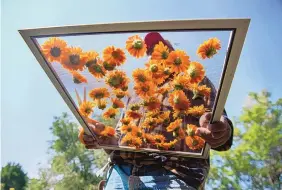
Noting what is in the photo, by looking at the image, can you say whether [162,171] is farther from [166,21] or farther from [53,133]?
[53,133]

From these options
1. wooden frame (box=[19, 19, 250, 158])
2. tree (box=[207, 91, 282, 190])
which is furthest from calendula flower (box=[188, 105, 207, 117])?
tree (box=[207, 91, 282, 190])

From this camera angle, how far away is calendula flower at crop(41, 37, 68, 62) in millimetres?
1363

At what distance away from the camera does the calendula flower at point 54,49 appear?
53.7 inches

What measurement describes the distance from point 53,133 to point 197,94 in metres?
17.0

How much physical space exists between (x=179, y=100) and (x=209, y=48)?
0.43m

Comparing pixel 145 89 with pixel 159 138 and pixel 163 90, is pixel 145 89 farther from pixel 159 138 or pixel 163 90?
pixel 159 138

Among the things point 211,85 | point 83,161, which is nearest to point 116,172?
point 211,85

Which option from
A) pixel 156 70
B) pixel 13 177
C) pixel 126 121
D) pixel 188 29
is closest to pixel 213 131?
pixel 156 70

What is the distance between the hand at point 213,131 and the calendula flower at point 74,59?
0.78 metres

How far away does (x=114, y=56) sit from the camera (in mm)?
1559

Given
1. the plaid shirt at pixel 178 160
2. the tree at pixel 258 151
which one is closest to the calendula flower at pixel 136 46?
the plaid shirt at pixel 178 160

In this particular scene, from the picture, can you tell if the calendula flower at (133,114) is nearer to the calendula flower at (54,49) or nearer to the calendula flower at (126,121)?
the calendula flower at (126,121)

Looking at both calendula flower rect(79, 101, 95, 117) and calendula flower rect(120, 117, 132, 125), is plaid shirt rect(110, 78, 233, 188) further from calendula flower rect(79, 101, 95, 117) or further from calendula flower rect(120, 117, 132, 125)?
calendula flower rect(79, 101, 95, 117)

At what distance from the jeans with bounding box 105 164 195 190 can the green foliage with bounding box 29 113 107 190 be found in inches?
580
